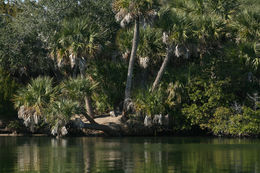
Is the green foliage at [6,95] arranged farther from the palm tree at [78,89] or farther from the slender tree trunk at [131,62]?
the slender tree trunk at [131,62]

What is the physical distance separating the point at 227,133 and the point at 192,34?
631 cm

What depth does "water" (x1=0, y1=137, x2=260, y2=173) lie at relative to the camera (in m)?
18.1

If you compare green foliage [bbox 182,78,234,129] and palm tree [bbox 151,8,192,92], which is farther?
palm tree [bbox 151,8,192,92]

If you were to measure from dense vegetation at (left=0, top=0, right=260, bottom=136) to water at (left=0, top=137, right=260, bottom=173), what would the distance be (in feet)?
21.8

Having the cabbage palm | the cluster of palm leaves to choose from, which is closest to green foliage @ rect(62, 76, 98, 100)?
the cluster of palm leaves

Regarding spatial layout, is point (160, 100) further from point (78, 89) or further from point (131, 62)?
point (78, 89)

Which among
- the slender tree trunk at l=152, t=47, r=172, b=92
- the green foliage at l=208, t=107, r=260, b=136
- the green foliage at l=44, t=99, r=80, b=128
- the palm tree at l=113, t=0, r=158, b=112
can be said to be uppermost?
the palm tree at l=113, t=0, r=158, b=112

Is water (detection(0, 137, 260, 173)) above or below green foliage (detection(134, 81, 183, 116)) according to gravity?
below

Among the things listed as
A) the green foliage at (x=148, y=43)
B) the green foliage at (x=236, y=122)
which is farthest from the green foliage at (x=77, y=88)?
the green foliage at (x=236, y=122)

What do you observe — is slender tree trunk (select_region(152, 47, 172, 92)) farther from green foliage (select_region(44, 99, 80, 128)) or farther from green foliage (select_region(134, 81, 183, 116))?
green foliage (select_region(44, 99, 80, 128))

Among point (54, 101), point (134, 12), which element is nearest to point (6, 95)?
point (54, 101)

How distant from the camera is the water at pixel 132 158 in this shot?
712 inches

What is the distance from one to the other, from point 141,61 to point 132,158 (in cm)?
1653

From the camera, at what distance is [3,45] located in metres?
40.2
